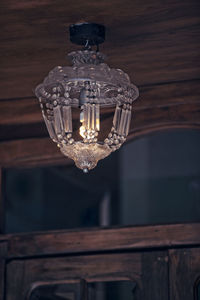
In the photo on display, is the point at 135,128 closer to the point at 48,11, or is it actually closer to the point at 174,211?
the point at 48,11

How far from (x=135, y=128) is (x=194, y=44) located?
0.83 m

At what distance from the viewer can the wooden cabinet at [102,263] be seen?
4422 mm

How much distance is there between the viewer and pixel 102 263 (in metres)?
4.59

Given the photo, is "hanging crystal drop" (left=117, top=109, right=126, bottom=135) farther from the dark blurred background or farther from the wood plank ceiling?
the dark blurred background

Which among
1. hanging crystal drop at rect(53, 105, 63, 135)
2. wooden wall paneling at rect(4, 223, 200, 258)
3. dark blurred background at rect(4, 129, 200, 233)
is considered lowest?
wooden wall paneling at rect(4, 223, 200, 258)

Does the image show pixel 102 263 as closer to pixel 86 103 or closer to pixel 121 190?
pixel 86 103

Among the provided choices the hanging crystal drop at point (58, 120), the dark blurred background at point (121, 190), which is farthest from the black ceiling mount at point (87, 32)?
the dark blurred background at point (121, 190)

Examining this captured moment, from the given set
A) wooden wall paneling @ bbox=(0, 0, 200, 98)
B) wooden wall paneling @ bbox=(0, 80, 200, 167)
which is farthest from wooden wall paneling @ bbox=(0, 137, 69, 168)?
wooden wall paneling @ bbox=(0, 0, 200, 98)

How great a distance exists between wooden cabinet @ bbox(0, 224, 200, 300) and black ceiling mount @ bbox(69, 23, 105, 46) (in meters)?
1.33

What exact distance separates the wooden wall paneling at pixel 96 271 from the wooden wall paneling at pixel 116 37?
113 centimetres

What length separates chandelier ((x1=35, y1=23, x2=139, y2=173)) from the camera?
11.6 ft

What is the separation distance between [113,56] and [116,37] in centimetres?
25

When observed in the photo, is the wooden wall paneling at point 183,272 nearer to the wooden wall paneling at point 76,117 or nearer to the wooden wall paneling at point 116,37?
the wooden wall paneling at point 76,117

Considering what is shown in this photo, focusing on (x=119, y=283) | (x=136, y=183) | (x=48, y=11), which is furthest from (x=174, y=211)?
(x=48, y=11)
